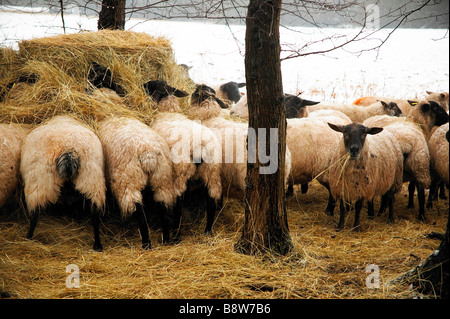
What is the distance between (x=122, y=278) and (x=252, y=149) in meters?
1.56

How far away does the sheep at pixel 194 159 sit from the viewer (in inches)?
174

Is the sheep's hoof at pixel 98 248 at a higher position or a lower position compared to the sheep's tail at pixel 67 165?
lower

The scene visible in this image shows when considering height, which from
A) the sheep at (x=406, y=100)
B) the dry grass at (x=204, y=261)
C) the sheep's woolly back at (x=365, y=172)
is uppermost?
the sheep at (x=406, y=100)

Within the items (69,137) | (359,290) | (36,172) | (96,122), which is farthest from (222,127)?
(359,290)

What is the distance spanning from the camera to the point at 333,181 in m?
5.21

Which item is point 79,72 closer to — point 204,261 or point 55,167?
point 55,167

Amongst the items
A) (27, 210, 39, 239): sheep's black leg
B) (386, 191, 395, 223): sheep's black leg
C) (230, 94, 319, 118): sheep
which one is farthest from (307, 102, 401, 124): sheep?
(27, 210, 39, 239): sheep's black leg

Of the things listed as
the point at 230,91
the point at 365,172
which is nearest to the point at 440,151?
the point at 365,172

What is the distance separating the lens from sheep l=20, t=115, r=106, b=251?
12.9ft

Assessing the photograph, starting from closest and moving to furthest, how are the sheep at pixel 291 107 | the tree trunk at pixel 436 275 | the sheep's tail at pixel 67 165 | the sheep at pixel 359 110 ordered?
the tree trunk at pixel 436 275, the sheep's tail at pixel 67 165, the sheep at pixel 291 107, the sheep at pixel 359 110

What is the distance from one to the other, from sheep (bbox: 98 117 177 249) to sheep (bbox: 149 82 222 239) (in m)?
0.10

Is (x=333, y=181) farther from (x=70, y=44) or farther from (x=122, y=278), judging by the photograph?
(x=70, y=44)

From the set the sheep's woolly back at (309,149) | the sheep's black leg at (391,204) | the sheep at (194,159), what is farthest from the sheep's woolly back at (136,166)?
the sheep's black leg at (391,204)

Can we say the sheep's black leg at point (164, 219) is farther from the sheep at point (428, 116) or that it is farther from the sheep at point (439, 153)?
the sheep at point (428, 116)
